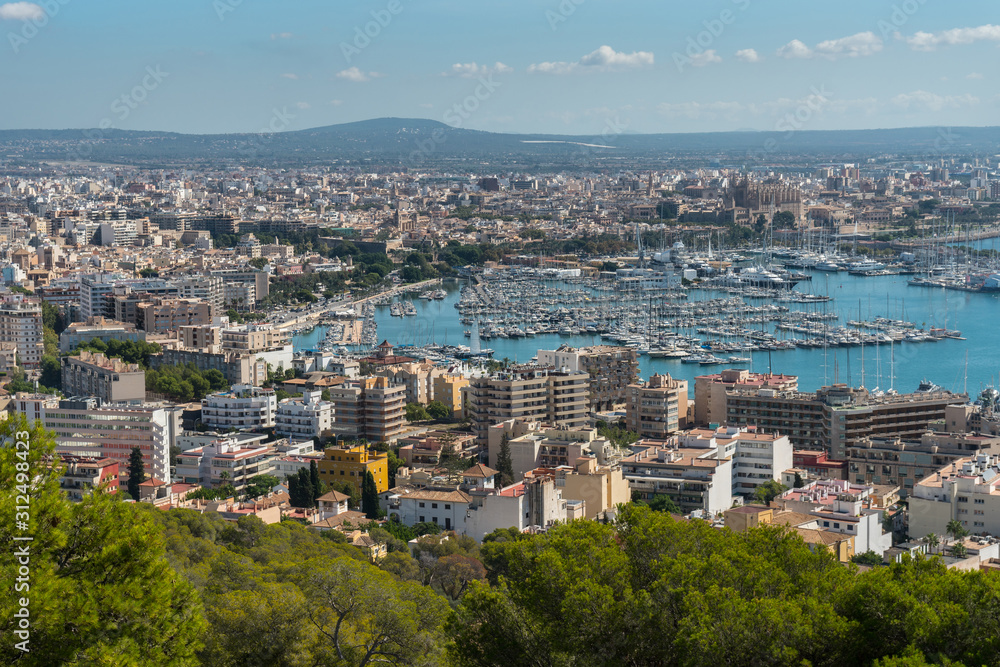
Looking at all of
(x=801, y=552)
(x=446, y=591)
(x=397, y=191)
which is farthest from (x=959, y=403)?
(x=397, y=191)

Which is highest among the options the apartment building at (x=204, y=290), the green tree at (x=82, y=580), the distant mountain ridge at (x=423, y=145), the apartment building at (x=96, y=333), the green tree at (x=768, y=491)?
the distant mountain ridge at (x=423, y=145)

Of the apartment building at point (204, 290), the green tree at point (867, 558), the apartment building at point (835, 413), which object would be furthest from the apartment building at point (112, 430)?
the apartment building at point (204, 290)

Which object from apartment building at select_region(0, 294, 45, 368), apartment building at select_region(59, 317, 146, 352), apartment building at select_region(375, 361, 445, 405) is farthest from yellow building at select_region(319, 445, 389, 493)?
apartment building at select_region(0, 294, 45, 368)

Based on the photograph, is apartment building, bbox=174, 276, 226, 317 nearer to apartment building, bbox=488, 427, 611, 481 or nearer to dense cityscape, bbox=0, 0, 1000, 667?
dense cityscape, bbox=0, 0, 1000, 667

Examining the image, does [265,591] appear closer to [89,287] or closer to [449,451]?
[449,451]

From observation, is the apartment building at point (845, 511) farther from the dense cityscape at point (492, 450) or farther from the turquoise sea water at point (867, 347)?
the turquoise sea water at point (867, 347)
